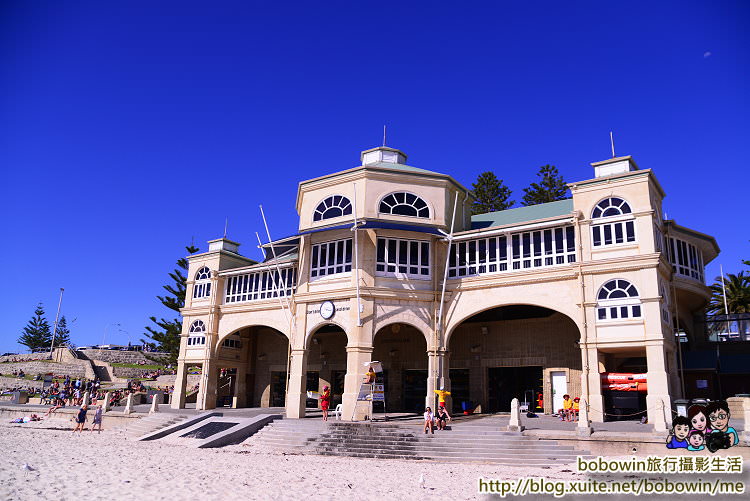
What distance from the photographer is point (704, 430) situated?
49.4 feet

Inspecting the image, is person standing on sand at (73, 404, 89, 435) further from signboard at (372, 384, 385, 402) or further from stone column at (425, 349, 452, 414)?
stone column at (425, 349, 452, 414)

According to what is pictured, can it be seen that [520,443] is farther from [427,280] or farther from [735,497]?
[427,280]

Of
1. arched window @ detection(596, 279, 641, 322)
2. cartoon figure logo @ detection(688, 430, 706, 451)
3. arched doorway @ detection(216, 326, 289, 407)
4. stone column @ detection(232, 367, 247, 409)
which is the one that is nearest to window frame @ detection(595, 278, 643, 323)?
arched window @ detection(596, 279, 641, 322)

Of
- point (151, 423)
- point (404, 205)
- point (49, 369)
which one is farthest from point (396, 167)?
point (49, 369)

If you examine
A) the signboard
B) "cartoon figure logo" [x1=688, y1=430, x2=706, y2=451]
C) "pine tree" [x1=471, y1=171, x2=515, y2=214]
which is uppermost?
"pine tree" [x1=471, y1=171, x2=515, y2=214]

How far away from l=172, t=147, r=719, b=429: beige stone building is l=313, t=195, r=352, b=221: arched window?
6 cm

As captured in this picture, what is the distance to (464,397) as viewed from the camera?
91.0 feet

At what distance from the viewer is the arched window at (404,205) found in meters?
26.2

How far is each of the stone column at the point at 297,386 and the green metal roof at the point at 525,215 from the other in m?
10.8

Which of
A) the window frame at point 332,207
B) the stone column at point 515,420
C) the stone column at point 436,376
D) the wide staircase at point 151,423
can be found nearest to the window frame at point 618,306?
the stone column at point 515,420

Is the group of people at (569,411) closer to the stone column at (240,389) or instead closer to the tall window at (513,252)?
the tall window at (513,252)

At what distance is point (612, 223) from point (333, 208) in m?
12.3

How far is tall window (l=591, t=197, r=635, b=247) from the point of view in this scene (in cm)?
2173

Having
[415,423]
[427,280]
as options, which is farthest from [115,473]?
[427,280]
